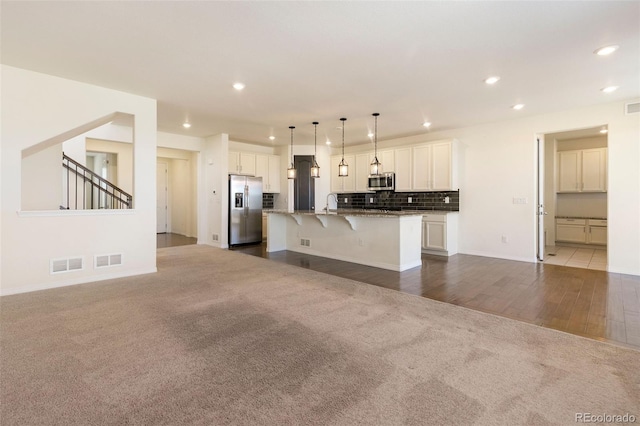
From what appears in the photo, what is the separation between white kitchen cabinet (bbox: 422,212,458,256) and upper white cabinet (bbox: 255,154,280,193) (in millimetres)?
4286

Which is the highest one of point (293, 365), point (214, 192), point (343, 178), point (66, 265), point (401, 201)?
point (343, 178)

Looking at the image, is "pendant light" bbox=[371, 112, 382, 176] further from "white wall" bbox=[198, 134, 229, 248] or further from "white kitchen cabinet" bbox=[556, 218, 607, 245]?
"white kitchen cabinet" bbox=[556, 218, 607, 245]

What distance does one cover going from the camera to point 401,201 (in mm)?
7477

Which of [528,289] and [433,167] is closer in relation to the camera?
[528,289]

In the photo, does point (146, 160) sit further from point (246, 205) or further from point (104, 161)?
point (104, 161)

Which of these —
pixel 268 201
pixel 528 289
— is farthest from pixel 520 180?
pixel 268 201

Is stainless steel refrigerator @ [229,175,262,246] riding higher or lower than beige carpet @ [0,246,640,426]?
higher

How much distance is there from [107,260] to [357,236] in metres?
3.88

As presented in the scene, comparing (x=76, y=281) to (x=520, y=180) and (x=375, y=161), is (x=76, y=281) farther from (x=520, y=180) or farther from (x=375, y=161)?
(x=520, y=180)

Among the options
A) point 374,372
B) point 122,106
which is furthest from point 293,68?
point 374,372

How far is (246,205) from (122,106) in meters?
3.71

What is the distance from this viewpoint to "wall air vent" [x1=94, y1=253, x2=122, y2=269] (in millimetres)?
4281

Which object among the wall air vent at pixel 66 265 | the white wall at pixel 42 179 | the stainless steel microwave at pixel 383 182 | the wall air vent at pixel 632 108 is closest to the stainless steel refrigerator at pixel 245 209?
the stainless steel microwave at pixel 383 182

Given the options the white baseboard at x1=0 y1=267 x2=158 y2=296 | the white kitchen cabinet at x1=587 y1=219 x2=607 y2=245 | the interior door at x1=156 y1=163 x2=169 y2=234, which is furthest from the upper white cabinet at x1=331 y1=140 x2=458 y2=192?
the interior door at x1=156 y1=163 x2=169 y2=234
